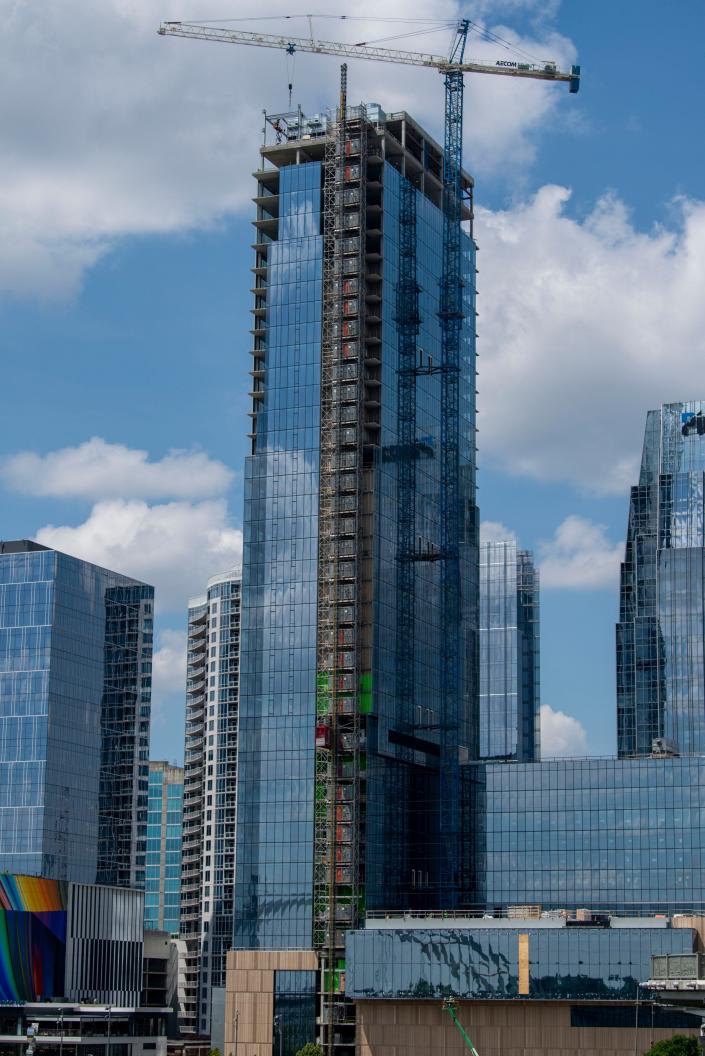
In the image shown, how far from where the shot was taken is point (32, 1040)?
654ft

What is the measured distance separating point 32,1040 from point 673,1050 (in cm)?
6767

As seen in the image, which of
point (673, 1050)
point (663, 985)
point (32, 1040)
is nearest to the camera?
point (663, 985)

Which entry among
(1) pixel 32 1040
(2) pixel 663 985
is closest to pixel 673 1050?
(2) pixel 663 985

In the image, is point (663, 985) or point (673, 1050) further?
point (673, 1050)

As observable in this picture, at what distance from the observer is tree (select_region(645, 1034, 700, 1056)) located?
18300 centimetres

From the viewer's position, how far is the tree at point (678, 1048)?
183m

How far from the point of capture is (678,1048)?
184 meters

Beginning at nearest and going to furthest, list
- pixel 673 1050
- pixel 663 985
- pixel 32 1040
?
1. pixel 663 985
2. pixel 673 1050
3. pixel 32 1040

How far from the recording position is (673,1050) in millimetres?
183125

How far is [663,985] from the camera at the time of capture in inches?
6048

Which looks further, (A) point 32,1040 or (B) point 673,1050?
(A) point 32,1040

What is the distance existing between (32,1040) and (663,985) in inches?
3034

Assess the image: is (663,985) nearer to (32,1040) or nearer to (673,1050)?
(673,1050)

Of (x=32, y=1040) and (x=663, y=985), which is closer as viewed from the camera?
(x=663, y=985)
